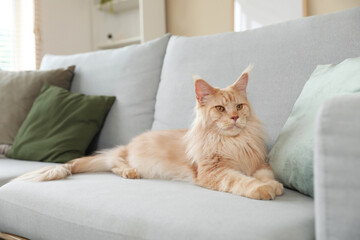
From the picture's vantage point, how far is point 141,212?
973mm

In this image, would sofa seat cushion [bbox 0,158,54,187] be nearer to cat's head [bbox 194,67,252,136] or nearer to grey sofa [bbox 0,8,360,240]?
grey sofa [bbox 0,8,360,240]

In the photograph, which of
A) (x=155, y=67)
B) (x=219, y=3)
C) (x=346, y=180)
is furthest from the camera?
(x=219, y=3)

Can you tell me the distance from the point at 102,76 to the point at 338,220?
5.70 feet

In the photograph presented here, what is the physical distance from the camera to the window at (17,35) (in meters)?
3.41

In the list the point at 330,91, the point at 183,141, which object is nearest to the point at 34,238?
the point at 183,141

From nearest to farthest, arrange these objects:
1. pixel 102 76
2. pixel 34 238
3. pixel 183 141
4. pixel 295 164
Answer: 1. pixel 295 164
2. pixel 34 238
3. pixel 183 141
4. pixel 102 76

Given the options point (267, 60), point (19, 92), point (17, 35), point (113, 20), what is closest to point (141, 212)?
point (267, 60)

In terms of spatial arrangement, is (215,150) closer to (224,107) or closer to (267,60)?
(224,107)

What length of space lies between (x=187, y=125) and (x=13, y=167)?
0.90 metres

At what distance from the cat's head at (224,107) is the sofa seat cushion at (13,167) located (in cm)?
93

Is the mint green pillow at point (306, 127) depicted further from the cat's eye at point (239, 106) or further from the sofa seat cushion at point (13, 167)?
the sofa seat cushion at point (13, 167)

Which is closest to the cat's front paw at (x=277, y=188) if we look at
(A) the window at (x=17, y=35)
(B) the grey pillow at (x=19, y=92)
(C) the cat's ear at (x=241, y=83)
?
(C) the cat's ear at (x=241, y=83)

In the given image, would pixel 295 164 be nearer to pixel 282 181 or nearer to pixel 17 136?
pixel 282 181

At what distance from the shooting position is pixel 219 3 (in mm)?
3586
